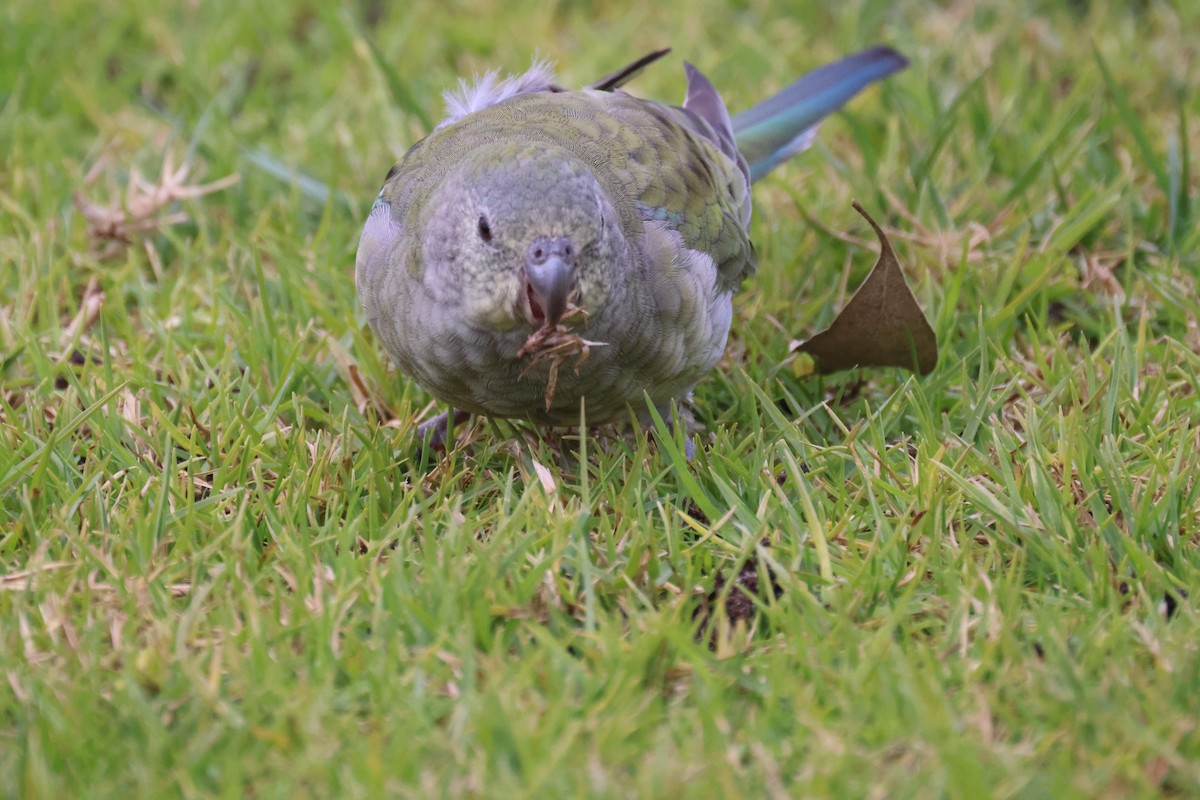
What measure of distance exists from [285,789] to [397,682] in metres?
0.31

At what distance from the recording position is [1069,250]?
4.19 m

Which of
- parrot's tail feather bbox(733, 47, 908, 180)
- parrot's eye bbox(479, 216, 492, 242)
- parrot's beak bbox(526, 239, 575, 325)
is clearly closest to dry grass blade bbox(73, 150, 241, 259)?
parrot's tail feather bbox(733, 47, 908, 180)

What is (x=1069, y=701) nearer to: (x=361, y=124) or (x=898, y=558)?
(x=898, y=558)

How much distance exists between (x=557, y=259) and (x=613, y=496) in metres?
0.60

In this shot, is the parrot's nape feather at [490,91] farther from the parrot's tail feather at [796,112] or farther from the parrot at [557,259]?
the parrot's tail feather at [796,112]

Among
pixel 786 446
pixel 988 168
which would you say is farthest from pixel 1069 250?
pixel 786 446

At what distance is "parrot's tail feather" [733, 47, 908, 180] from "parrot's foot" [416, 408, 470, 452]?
4.51 feet

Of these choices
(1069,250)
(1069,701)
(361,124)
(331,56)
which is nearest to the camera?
(1069,701)

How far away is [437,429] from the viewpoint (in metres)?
3.46

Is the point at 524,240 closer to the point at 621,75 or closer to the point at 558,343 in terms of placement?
the point at 558,343

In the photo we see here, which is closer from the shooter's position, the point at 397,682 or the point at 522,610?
the point at 397,682

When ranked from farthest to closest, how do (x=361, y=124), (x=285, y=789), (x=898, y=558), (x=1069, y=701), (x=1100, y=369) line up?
1. (x=361, y=124)
2. (x=1100, y=369)
3. (x=898, y=558)
4. (x=1069, y=701)
5. (x=285, y=789)

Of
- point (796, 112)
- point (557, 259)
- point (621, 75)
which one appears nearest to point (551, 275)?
point (557, 259)

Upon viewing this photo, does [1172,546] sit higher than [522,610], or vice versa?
[522,610]
